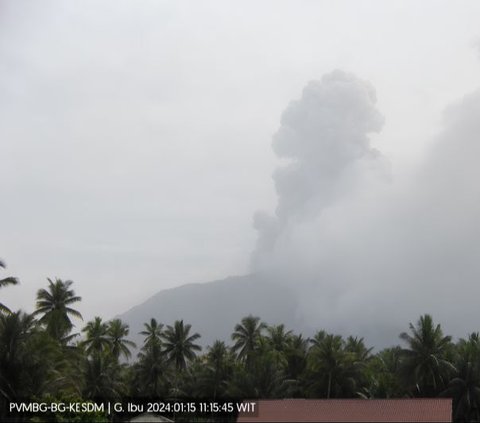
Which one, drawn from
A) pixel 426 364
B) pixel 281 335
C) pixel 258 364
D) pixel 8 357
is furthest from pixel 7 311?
pixel 281 335

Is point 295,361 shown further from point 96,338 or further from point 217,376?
point 96,338

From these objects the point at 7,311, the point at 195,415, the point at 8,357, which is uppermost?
the point at 7,311

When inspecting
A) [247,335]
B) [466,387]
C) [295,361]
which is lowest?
[466,387]

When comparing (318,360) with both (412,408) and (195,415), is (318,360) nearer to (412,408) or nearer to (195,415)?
(195,415)

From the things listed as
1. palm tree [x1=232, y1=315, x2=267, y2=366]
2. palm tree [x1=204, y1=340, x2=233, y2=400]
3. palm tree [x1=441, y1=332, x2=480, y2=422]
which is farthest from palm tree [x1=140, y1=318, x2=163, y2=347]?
palm tree [x1=441, y1=332, x2=480, y2=422]

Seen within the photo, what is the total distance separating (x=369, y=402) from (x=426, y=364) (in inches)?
823

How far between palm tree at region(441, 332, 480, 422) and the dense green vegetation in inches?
3.9

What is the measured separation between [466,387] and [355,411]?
881 inches

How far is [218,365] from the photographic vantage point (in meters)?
83.2

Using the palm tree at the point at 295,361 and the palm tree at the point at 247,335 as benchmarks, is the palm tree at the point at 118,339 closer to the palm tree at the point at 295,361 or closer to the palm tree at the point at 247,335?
the palm tree at the point at 247,335

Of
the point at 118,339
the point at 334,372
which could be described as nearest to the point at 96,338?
the point at 118,339

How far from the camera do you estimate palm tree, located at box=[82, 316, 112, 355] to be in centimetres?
8638

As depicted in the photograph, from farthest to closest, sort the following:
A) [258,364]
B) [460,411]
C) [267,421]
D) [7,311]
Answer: [258,364], [460,411], [7,311], [267,421]

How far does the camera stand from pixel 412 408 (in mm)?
47500
